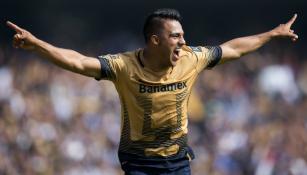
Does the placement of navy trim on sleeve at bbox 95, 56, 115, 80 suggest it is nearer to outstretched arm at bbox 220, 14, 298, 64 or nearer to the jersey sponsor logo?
the jersey sponsor logo

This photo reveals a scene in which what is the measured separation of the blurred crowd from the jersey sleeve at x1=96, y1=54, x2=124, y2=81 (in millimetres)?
6556

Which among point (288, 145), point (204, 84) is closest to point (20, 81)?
point (204, 84)

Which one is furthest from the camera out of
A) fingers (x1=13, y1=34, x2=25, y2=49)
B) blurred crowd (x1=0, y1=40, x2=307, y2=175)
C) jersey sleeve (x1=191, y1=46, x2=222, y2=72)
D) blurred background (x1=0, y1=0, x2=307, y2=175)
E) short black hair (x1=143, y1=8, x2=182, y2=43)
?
blurred background (x1=0, y1=0, x2=307, y2=175)

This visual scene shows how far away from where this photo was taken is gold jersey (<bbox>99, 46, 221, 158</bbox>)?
21.9 ft

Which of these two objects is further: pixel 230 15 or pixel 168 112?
pixel 230 15

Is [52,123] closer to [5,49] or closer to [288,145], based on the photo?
[5,49]

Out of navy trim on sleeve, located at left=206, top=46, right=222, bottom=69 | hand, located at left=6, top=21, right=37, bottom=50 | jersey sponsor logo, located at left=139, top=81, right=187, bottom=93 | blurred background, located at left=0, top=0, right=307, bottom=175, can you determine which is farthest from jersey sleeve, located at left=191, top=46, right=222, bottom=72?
blurred background, located at left=0, top=0, right=307, bottom=175

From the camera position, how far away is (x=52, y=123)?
45.0 ft

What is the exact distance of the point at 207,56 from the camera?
278 inches

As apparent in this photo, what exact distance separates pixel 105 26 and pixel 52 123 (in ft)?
6.02

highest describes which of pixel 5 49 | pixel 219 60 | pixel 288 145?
pixel 5 49

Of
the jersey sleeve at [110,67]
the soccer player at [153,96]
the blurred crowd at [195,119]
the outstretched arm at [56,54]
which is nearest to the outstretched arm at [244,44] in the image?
the soccer player at [153,96]

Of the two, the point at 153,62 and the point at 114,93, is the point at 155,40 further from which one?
the point at 114,93

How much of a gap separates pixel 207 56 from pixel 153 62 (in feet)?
1.81
